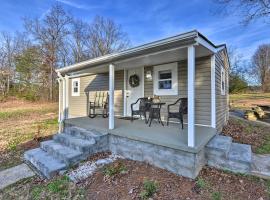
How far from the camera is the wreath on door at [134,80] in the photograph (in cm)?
655

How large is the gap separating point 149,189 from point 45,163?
2359 mm

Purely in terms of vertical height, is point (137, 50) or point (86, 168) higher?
point (137, 50)

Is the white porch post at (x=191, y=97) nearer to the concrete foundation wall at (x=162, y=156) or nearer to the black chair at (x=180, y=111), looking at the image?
the concrete foundation wall at (x=162, y=156)

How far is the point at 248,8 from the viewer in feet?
34.1

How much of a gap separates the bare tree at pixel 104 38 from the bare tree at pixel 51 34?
3.32m

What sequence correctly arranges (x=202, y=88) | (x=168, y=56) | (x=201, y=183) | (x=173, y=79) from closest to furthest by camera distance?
(x=201, y=183), (x=168, y=56), (x=202, y=88), (x=173, y=79)

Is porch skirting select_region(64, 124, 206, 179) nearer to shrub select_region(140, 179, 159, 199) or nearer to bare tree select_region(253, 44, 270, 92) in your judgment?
shrub select_region(140, 179, 159, 199)

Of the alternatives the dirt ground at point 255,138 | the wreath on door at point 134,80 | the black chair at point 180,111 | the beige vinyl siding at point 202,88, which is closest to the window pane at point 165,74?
the beige vinyl siding at point 202,88

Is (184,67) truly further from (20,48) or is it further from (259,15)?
(20,48)

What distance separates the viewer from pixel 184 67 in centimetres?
536

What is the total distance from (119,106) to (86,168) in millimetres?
3908

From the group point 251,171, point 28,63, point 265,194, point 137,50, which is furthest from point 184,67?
point 28,63

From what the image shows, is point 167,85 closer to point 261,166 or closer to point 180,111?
point 180,111

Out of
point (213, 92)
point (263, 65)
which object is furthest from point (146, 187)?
point (263, 65)
